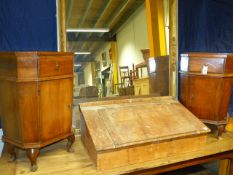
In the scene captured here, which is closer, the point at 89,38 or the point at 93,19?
the point at 89,38

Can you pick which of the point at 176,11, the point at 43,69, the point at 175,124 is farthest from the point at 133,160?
the point at 176,11

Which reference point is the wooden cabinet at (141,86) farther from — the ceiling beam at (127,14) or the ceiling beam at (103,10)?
the ceiling beam at (103,10)

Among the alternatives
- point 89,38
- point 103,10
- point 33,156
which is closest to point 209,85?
point 89,38

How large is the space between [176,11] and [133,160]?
1814 mm

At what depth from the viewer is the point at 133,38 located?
374 cm

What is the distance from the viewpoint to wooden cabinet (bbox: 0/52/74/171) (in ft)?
4.71

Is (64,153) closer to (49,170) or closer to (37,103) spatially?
(49,170)

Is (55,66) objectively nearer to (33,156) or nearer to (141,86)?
(33,156)

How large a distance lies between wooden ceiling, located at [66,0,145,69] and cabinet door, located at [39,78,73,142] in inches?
28.2

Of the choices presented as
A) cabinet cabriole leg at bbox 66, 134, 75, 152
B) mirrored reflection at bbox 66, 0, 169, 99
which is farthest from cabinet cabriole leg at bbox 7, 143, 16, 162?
mirrored reflection at bbox 66, 0, 169, 99

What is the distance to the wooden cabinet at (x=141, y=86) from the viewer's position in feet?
8.86

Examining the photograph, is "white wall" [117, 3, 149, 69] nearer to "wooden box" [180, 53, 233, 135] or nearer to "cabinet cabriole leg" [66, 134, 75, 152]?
"wooden box" [180, 53, 233, 135]

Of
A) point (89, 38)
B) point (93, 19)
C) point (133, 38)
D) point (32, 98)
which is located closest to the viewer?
point (32, 98)

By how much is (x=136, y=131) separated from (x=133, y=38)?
2390 millimetres
